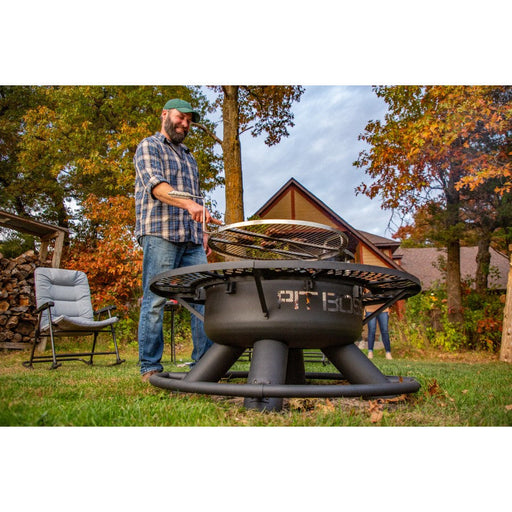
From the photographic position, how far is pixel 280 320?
144 centimetres

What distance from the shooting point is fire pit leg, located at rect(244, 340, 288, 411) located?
1.40 meters

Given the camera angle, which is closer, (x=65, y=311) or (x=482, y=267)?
(x=65, y=311)

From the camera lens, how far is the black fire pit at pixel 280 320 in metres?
1.34

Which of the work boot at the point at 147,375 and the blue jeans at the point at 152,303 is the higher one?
the blue jeans at the point at 152,303

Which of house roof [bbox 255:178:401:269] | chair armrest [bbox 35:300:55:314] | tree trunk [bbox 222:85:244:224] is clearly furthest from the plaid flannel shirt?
house roof [bbox 255:178:401:269]

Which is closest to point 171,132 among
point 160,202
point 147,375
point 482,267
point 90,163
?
point 160,202

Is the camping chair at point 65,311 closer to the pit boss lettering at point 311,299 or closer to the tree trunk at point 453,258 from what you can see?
the pit boss lettering at point 311,299

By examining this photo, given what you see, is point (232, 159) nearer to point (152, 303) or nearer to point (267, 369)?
point (152, 303)

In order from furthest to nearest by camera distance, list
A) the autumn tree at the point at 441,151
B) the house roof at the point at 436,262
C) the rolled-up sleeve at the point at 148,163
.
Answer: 1. the house roof at the point at 436,262
2. the autumn tree at the point at 441,151
3. the rolled-up sleeve at the point at 148,163

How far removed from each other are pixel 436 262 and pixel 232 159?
6.58 metres

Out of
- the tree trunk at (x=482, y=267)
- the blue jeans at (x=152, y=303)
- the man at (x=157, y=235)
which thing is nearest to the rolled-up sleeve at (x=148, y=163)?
the man at (x=157, y=235)

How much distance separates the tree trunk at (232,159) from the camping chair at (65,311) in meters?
1.85
